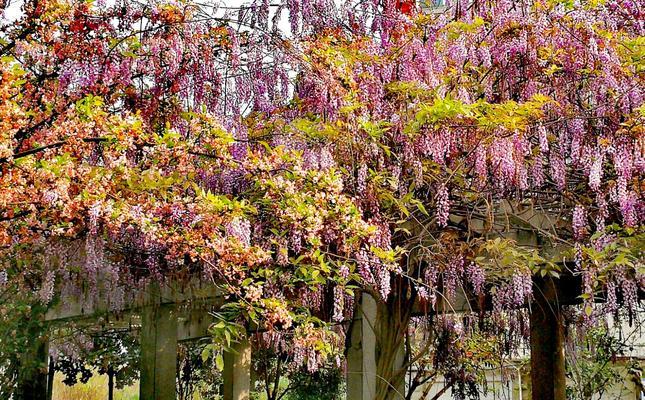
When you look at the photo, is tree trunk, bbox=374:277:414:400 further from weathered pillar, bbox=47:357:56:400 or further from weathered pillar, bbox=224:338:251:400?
weathered pillar, bbox=47:357:56:400

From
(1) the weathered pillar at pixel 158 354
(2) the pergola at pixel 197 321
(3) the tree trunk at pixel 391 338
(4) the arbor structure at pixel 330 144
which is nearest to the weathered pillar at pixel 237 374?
(2) the pergola at pixel 197 321

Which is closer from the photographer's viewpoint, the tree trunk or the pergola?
the tree trunk

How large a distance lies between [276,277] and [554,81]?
6.04 feet

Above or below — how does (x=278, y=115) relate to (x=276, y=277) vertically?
above

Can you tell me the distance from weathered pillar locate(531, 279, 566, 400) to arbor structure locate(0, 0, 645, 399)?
155 centimetres

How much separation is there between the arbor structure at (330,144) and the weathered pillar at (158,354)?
121 centimetres

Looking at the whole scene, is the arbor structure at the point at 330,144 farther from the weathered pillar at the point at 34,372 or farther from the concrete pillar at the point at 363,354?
the weathered pillar at the point at 34,372

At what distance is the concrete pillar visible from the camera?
5.33 metres

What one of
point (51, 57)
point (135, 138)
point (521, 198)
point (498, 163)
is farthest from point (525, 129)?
point (51, 57)

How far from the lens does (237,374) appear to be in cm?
727

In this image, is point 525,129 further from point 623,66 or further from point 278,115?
point 278,115

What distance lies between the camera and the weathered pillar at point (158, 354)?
6.34 metres

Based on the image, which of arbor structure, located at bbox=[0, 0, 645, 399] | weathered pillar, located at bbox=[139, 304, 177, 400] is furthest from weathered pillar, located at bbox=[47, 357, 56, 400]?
arbor structure, located at bbox=[0, 0, 645, 399]

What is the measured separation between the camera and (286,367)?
34.6 feet
